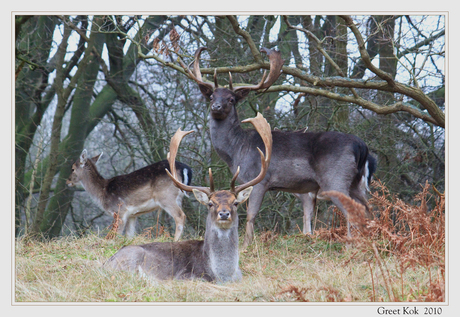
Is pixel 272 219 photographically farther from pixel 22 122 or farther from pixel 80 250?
pixel 22 122

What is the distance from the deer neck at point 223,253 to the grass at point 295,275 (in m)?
0.20

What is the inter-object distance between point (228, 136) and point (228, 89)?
26.0 inches

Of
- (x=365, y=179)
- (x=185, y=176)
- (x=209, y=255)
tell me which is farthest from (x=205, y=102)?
(x=209, y=255)

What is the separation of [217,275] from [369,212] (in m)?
2.53

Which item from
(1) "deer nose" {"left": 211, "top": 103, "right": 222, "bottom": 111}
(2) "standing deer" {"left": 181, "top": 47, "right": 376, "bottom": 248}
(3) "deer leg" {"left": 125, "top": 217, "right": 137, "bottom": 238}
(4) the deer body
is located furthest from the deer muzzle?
(3) "deer leg" {"left": 125, "top": 217, "right": 137, "bottom": 238}

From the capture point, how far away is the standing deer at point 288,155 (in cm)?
692

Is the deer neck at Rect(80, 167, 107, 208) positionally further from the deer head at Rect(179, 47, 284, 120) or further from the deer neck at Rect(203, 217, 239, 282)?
the deer neck at Rect(203, 217, 239, 282)

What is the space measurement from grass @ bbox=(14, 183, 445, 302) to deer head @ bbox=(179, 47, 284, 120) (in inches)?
80.1

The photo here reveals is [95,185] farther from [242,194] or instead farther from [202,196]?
[242,194]

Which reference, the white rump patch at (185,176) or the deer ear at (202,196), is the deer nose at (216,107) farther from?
the white rump patch at (185,176)

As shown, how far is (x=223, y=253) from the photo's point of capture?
18.4 ft

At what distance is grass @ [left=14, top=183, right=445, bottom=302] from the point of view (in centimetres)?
425

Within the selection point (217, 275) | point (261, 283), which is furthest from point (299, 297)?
point (217, 275)

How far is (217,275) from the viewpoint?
5539mm
